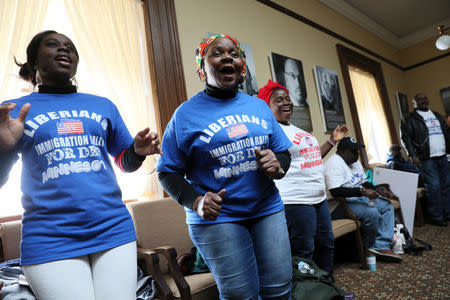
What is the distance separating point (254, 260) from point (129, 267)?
430mm

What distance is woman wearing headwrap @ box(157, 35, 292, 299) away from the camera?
42.9 inches

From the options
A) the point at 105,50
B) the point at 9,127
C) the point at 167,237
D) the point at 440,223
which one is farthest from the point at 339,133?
the point at 440,223

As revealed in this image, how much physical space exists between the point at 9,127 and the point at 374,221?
303 centimetres

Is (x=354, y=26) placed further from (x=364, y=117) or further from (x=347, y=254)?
(x=347, y=254)

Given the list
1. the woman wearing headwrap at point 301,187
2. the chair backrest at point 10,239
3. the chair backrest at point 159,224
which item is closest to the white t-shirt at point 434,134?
the woman wearing headwrap at point 301,187

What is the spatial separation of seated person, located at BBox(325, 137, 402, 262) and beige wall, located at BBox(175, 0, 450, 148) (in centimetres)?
116

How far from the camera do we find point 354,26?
605 cm

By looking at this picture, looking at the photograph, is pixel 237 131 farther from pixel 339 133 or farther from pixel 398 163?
pixel 398 163

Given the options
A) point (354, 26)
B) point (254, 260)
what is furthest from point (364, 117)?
point (254, 260)

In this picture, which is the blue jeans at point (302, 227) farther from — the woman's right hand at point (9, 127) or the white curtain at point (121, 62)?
the woman's right hand at point (9, 127)

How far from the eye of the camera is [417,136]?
14.6 feet

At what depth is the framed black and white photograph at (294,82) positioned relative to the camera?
3865 mm

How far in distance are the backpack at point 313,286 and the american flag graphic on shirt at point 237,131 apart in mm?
1190

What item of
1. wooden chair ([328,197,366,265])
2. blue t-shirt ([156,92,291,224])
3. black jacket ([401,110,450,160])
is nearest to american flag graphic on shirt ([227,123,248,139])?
blue t-shirt ([156,92,291,224])
